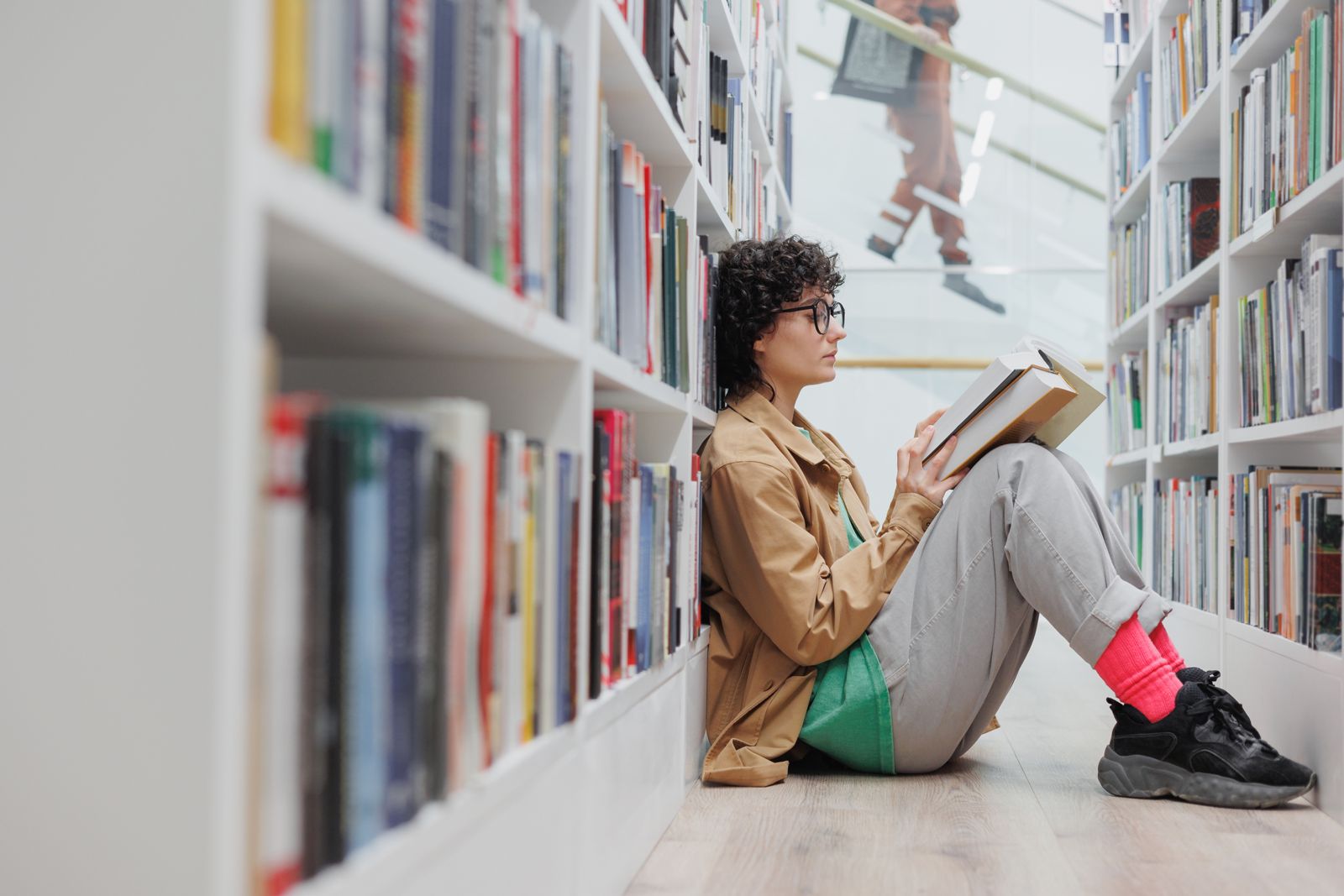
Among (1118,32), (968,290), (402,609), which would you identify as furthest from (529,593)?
(968,290)

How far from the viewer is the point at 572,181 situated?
105cm

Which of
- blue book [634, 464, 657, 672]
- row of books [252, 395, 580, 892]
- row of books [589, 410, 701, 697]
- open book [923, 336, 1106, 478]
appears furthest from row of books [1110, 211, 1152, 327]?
row of books [252, 395, 580, 892]

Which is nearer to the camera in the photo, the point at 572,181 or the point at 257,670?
the point at 257,670

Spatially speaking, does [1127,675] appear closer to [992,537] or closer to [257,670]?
[992,537]

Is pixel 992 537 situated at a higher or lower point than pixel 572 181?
lower

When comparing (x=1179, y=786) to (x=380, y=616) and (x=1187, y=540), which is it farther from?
(x=380, y=616)

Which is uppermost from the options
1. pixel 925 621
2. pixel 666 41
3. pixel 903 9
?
pixel 903 9

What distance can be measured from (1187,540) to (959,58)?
2.69m

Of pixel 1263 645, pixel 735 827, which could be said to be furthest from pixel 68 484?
pixel 1263 645

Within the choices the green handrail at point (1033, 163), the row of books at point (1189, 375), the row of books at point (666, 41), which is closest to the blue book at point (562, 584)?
the row of books at point (666, 41)

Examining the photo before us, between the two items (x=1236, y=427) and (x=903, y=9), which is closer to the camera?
(x=1236, y=427)

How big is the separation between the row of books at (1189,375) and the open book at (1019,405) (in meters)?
0.68

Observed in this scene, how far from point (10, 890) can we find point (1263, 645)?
6.09ft

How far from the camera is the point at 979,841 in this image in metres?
1.47
